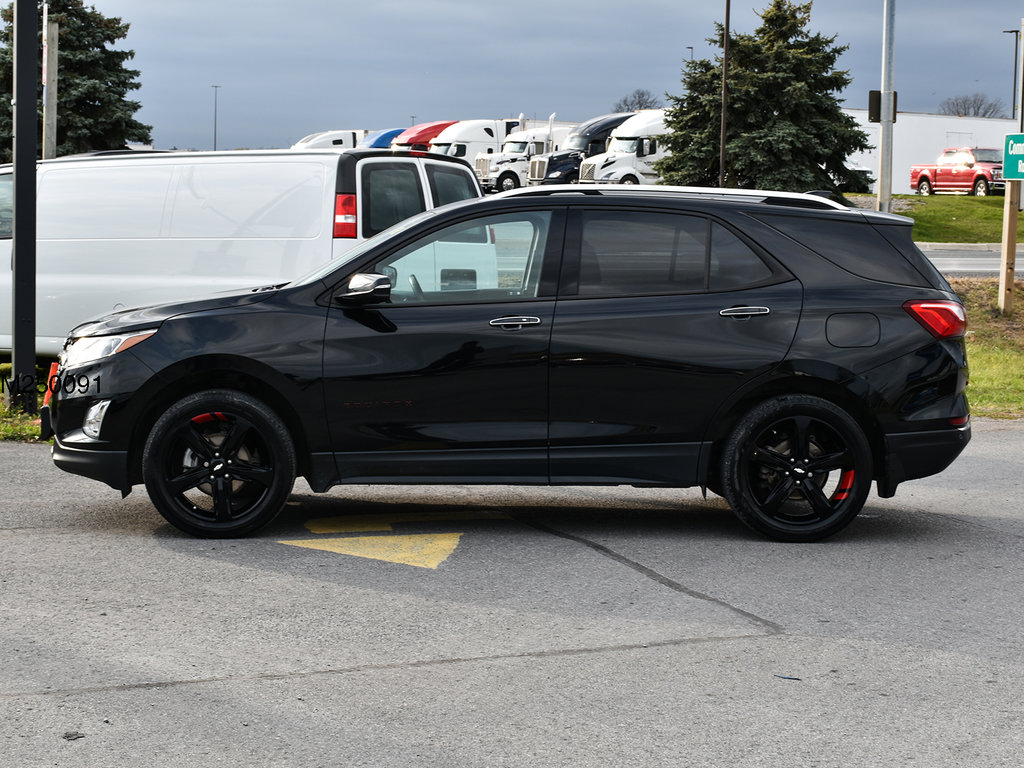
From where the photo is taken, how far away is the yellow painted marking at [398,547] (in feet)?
20.2

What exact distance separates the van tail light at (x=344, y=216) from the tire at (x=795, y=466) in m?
4.73

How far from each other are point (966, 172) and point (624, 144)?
43.3ft

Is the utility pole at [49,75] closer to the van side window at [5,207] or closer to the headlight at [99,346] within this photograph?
the van side window at [5,207]

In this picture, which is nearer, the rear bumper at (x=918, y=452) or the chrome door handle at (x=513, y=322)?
the chrome door handle at (x=513, y=322)

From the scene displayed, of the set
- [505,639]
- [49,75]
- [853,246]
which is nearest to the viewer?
[505,639]

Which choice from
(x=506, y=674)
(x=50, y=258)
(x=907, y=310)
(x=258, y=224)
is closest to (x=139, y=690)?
(x=506, y=674)

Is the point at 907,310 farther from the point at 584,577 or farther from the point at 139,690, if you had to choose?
the point at 139,690

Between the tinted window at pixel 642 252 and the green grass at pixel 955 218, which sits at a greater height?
the green grass at pixel 955 218

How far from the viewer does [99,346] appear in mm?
6449

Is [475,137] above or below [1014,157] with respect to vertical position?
above

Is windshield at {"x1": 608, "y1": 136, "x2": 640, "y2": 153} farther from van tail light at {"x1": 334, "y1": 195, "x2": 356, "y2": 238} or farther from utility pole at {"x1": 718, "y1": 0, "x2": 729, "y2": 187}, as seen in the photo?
van tail light at {"x1": 334, "y1": 195, "x2": 356, "y2": 238}

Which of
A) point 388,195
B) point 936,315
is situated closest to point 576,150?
point 388,195

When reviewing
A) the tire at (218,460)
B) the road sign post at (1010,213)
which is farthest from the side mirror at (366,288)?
the road sign post at (1010,213)

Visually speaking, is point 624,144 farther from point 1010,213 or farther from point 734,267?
point 734,267
